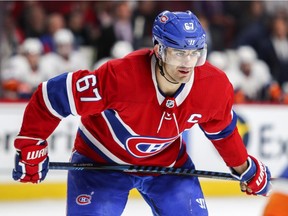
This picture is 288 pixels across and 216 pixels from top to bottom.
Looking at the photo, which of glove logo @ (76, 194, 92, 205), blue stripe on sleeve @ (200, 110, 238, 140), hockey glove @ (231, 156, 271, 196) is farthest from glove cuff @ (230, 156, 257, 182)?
glove logo @ (76, 194, 92, 205)

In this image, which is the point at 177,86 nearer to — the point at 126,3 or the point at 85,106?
the point at 85,106

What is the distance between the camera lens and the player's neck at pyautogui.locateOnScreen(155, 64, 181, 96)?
11.8ft

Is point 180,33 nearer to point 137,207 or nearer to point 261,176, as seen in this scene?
point 261,176

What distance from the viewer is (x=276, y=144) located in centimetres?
652

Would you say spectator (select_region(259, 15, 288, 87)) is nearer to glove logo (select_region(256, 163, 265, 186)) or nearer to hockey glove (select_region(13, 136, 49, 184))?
glove logo (select_region(256, 163, 265, 186))

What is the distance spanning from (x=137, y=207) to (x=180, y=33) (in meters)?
2.33

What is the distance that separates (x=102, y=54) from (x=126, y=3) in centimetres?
62

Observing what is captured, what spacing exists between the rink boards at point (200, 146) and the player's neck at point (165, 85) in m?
2.35

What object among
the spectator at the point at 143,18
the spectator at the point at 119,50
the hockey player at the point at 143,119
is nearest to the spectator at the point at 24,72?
the spectator at the point at 119,50

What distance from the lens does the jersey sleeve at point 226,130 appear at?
3674 millimetres

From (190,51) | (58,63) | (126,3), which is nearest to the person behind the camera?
(190,51)

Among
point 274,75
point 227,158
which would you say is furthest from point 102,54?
point 227,158

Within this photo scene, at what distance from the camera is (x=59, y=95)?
139 inches

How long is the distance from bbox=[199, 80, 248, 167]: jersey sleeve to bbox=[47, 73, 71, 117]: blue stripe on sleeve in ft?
2.14
